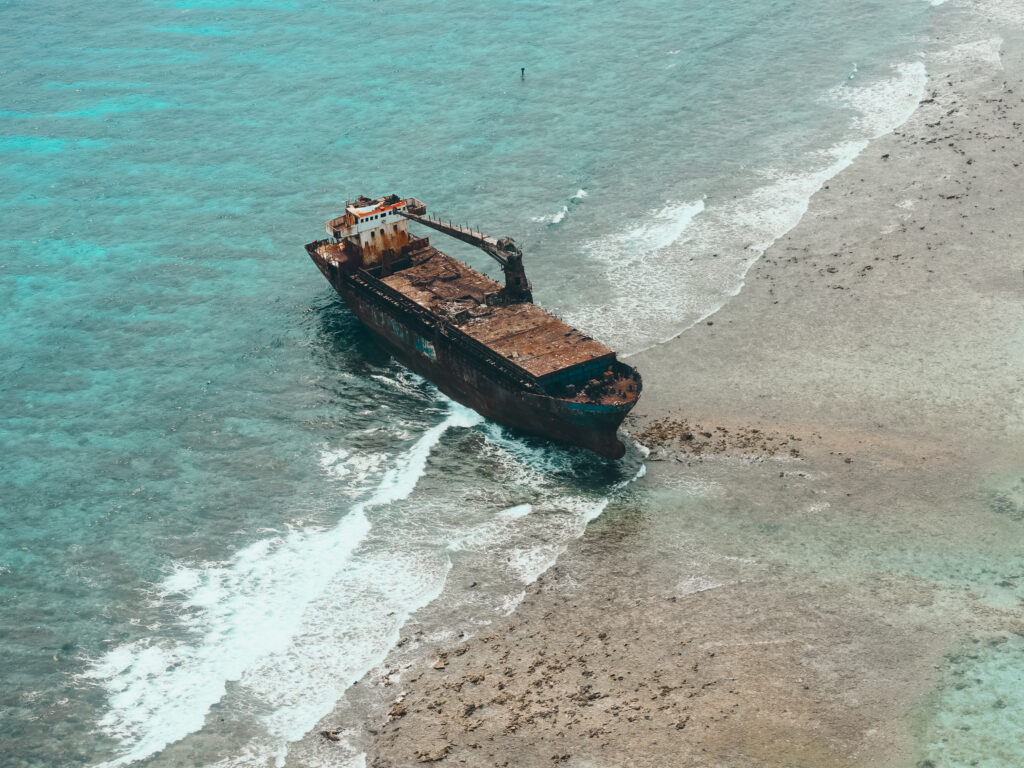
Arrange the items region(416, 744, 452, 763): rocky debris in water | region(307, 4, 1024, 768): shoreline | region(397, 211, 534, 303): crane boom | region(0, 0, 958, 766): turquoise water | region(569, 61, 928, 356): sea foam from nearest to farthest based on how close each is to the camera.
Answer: region(416, 744, 452, 763): rocky debris in water
region(307, 4, 1024, 768): shoreline
region(0, 0, 958, 766): turquoise water
region(397, 211, 534, 303): crane boom
region(569, 61, 928, 356): sea foam

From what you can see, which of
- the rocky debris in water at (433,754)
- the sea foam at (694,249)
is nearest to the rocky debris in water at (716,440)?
the sea foam at (694,249)

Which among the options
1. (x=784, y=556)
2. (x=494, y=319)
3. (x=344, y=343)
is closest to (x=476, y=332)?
(x=494, y=319)

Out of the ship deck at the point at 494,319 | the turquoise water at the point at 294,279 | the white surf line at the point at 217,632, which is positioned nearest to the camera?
the white surf line at the point at 217,632

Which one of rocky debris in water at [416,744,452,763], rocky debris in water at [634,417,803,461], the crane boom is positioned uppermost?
the crane boom

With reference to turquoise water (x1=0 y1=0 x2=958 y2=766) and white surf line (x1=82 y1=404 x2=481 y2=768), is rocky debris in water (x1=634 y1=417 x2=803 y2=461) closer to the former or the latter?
turquoise water (x1=0 y1=0 x2=958 y2=766)

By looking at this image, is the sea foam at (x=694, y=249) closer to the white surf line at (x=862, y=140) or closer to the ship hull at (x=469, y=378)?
the white surf line at (x=862, y=140)

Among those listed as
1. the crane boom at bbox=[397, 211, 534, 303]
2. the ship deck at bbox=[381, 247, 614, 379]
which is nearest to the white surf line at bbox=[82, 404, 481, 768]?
the ship deck at bbox=[381, 247, 614, 379]

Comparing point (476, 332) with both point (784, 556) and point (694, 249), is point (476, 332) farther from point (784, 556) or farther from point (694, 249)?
point (694, 249)
